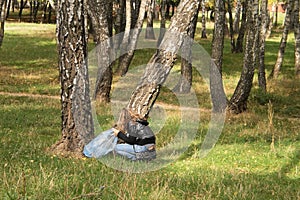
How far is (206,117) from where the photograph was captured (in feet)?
51.4

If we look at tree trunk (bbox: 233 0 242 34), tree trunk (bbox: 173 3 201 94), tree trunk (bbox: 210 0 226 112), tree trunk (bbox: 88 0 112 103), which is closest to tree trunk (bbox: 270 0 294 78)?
tree trunk (bbox: 173 3 201 94)

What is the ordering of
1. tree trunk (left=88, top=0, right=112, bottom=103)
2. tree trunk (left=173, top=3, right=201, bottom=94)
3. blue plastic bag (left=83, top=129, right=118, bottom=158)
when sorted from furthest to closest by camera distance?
tree trunk (left=173, top=3, right=201, bottom=94) → tree trunk (left=88, top=0, right=112, bottom=103) → blue plastic bag (left=83, top=129, right=118, bottom=158)

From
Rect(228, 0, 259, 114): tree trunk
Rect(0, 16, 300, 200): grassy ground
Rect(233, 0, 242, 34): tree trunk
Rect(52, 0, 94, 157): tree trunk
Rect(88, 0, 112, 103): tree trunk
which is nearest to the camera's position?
Rect(0, 16, 300, 200): grassy ground

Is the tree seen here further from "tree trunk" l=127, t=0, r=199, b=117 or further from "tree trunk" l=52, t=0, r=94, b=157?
"tree trunk" l=52, t=0, r=94, b=157

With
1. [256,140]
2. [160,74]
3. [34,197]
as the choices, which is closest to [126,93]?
[256,140]

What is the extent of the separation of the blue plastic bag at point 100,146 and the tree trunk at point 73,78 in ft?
0.61

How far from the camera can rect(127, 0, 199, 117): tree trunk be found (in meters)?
9.62

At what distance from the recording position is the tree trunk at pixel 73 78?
923 centimetres

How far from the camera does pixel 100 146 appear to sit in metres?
9.51

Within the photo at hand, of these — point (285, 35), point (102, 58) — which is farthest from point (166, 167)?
point (285, 35)

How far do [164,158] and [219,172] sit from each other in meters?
1.32

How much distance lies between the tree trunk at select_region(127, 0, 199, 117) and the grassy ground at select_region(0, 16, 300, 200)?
1212 millimetres

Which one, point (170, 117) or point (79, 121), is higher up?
point (79, 121)

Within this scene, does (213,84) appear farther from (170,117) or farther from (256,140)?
(256,140)
